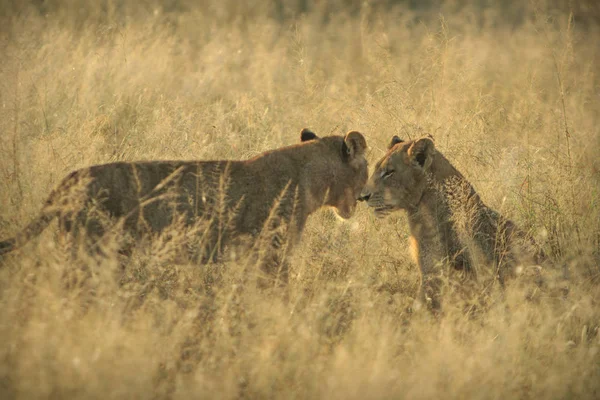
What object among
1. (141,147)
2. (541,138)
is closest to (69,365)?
(141,147)

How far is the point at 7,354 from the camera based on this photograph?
3.90m

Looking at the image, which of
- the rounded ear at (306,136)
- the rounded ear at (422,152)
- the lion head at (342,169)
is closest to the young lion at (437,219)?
the rounded ear at (422,152)

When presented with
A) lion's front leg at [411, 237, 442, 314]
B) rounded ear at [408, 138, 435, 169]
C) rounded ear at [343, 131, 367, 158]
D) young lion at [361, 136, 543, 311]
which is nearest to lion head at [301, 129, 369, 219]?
rounded ear at [343, 131, 367, 158]

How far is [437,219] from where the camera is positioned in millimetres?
5676

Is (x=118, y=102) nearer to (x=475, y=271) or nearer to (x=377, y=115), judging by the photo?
(x=377, y=115)

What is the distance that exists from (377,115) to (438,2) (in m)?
13.1

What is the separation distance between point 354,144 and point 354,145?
1 centimetres

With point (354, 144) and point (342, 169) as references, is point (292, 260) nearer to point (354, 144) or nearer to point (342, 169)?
point (342, 169)

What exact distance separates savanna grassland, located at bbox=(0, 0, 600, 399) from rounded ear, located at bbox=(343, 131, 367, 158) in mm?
787

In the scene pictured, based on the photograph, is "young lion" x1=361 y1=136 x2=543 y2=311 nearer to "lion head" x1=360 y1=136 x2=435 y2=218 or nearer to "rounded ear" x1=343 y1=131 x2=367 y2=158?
"lion head" x1=360 y1=136 x2=435 y2=218

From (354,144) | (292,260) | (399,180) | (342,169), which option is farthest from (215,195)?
(399,180)

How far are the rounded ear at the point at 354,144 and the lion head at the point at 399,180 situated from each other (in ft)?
0.60

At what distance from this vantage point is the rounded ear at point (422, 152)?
5.57m

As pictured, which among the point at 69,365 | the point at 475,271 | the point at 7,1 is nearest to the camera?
the point at 69,365
